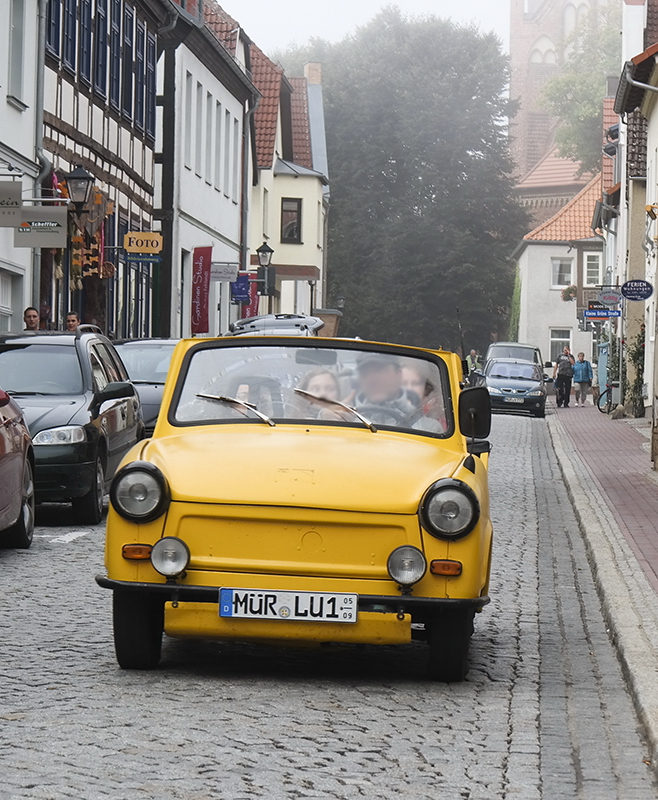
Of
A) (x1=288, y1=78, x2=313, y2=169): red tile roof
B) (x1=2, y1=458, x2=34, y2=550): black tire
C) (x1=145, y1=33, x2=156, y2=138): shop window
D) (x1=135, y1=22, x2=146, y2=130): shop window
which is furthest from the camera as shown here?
(x1=288, y1=78, x2=313, y2=169): red tile roof

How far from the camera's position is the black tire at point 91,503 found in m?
13.5

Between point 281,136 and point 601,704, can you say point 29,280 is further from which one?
point 281,136

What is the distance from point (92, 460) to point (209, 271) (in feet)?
92.1

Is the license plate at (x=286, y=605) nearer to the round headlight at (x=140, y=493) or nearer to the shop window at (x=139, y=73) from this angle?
the round headlight at (x=140, y=493)

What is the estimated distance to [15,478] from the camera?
11.0m

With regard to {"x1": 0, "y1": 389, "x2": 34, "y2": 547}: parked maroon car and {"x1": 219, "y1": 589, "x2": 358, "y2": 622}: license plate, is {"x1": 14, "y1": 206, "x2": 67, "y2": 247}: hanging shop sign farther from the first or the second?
{"x1": 219, "y1": 589, "x2": 358, "y2": 622}: license plate

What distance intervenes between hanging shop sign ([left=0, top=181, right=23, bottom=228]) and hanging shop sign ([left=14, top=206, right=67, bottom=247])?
535 mm

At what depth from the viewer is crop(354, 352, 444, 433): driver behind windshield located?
754cm

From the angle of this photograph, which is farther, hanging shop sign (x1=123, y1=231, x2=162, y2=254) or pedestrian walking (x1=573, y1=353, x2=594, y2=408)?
pedestrian walking (x1=573, y1=353, x2=594, y2=408)

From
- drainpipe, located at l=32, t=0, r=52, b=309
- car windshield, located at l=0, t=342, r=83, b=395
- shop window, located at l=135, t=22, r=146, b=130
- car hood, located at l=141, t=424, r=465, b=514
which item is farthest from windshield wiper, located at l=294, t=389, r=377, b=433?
shop window, located at l=135, t=22, r=146, b=130

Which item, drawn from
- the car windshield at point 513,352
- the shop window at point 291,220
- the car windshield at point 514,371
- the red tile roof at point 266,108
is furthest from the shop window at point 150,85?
the shop window at point 291,220

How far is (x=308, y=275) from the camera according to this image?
2504 inches

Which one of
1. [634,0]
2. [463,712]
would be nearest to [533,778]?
[463,712]

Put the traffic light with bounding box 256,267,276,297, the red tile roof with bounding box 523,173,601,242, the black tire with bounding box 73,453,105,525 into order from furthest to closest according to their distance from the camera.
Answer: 1. the red tile roof with bounding box 523,173,601,242
2. the traffic light with bounding box 256,267,276,297
3. the black tire with bounding box 73,453,105,525
